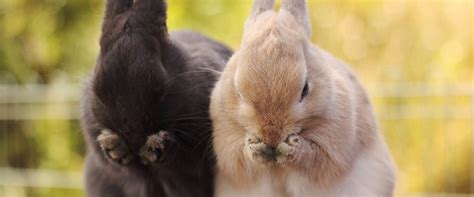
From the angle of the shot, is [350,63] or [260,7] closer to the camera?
[260,7]

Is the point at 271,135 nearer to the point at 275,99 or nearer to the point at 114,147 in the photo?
the point at 275,99

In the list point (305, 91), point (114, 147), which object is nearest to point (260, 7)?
point (305, 91)

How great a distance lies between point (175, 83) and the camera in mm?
1026

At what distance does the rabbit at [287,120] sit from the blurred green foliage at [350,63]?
1.66 meters

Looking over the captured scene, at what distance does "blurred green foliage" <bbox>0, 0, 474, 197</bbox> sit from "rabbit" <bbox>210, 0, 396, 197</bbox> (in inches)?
65.4

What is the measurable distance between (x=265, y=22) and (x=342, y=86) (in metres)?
0.17

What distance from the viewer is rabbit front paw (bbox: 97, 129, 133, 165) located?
0.96m

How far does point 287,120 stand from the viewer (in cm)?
92

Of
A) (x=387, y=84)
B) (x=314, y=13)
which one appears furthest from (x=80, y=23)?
(x=387, y=84)

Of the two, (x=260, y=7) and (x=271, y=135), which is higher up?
(x=260, y=7)

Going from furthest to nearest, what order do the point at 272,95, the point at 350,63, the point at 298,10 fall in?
1. the point at 350,63
2. the point at 298,10
3. the point at 272,95

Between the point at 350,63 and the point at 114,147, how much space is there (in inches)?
90.1

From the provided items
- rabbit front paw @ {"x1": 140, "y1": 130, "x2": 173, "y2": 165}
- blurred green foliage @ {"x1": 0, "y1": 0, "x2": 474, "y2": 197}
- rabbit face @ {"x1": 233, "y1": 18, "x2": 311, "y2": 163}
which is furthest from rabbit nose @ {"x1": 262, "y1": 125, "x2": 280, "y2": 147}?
blurred green foliage @ {"x1": 0, "y1": 0, "x2": 474, "y2": 197}

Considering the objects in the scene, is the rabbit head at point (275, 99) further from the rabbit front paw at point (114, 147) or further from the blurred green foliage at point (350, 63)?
the blurred green foliage at point (350, 63)
